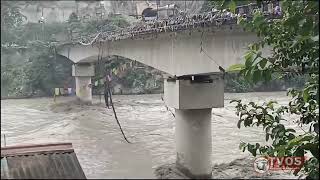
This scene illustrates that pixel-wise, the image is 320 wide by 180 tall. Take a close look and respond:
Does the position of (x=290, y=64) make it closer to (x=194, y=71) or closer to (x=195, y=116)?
(x=194, y=71)

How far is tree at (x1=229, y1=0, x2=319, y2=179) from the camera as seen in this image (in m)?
2.46

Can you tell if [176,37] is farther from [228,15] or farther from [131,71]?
[131,71]

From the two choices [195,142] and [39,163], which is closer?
[39,163]

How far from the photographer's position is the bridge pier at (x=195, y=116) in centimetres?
1130

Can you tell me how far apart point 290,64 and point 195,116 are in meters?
8.62

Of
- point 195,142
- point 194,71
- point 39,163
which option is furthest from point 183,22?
point 39,163

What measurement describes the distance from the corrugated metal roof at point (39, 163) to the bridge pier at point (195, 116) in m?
9.49

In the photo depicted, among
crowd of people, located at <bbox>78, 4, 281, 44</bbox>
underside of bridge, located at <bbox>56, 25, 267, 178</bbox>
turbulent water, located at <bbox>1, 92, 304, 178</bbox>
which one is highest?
crowd of people, located at <bbox>78, 4, 281, 44</bbox>

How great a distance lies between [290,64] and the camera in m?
3.06

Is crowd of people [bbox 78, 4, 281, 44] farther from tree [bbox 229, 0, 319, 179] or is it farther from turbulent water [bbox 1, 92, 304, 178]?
turbulent water [bbox 1, 92, 304, 178]

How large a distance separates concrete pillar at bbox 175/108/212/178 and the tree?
26.6 feet

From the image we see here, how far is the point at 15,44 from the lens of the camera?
1755mm

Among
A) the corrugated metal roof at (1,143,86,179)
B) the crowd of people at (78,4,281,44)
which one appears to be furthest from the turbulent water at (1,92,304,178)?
the corrugated metal roof at (1,143,86,179)

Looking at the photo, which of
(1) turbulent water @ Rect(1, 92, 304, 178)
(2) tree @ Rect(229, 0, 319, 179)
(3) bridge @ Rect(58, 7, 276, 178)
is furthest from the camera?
(1) turbulent water @ Rect(1, 92, 304, 178)
